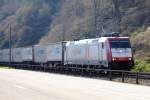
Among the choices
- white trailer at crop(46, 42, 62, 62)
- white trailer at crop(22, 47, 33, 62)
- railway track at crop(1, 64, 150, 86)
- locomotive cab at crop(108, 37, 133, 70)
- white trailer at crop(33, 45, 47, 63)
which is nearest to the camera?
railway track at crop(1, 64, 150, 86)

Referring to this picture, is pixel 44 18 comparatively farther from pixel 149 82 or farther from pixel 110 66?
pixel 149 82

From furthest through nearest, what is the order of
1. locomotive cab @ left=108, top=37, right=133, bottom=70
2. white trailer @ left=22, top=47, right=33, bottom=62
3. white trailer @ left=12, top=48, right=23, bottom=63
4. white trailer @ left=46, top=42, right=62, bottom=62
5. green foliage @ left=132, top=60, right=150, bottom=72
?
white trailer @ left=12, top=48, right=23, bottom=63 < white trailer @ left=22, top=47, right=33, bottom=62 < white trailer @ left=46, top=42, right=62, bottom=62 < green foliage @ left=132, top=60, right=150, bottom=72 < locomotive cab @ left=108, top=37, right=133, bottom=70

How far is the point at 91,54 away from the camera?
44812mm

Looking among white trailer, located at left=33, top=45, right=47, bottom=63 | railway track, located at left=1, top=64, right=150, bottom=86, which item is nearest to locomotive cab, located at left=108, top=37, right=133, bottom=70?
railway track, located at left=1, top=64, right=150, bottom=86

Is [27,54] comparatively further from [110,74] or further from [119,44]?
[110,74]

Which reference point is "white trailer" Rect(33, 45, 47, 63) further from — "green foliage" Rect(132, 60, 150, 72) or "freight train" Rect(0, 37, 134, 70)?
"green foliage" Rect(132, 60, 150, 72)

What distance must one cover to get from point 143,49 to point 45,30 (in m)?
52.7

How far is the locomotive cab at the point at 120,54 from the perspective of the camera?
40281 mm

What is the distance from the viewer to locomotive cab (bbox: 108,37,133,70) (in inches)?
1586

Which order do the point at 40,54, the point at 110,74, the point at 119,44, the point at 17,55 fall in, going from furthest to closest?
the point at 17,55, the point at 40,54, the point at 119,44, the point at 110,74

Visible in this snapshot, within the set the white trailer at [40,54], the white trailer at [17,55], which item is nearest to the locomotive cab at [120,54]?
the white trailer at [40,54]

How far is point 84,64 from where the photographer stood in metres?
47.1

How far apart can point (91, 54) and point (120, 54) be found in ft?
14.6

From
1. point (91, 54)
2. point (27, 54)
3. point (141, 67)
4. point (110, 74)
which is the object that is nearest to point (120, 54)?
point (141, 67)
